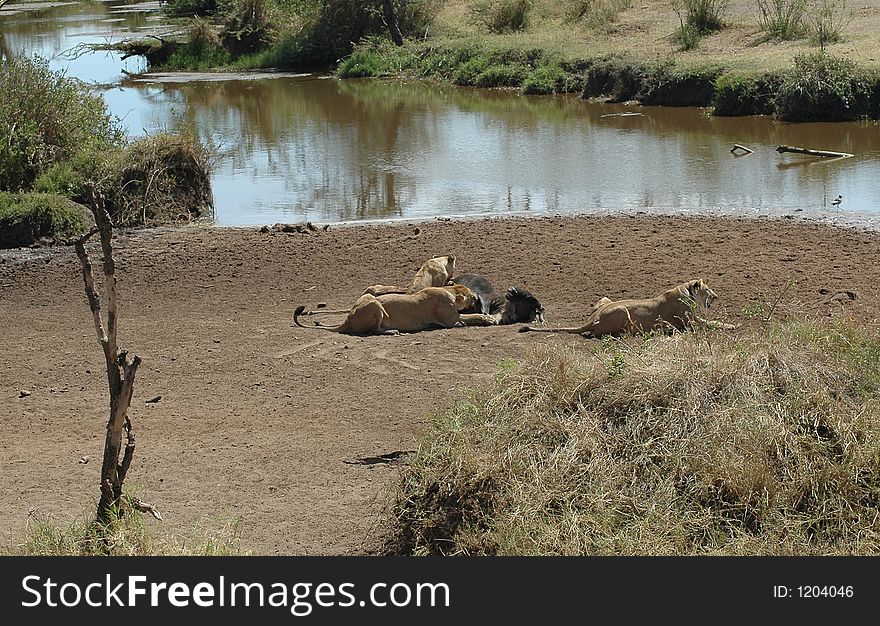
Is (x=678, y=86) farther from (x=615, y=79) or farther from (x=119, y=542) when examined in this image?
(x=119, y=542)

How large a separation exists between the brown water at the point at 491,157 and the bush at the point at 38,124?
192 cm

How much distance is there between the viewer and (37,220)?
47.2 feet

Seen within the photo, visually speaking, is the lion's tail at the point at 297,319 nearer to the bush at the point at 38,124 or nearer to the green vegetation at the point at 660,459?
the green vegetation at the point at 660,459

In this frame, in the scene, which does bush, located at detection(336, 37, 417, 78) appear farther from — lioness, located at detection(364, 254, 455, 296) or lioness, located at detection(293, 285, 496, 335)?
lioness, located at detection(293, 285, 496, 335)

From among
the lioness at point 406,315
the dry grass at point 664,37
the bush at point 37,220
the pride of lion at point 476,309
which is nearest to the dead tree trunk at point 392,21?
the dry grass at point 664,37

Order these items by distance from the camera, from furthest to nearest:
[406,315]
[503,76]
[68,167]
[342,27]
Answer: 1. [342,27]
2. [503,76]
3. [68,167]
4. [406,315]

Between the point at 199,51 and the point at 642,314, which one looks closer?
the point at 642,314

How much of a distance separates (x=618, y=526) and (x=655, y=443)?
697mm

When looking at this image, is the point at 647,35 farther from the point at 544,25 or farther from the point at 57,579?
the point at 57,579

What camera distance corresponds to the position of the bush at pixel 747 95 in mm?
22453

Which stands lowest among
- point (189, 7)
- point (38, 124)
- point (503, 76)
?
point (503, 76)

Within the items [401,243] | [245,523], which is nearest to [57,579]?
[245,523]

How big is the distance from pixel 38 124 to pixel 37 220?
2786mm

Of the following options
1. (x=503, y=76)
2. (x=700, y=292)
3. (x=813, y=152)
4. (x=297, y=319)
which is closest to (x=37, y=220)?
(x=297, y=319)
